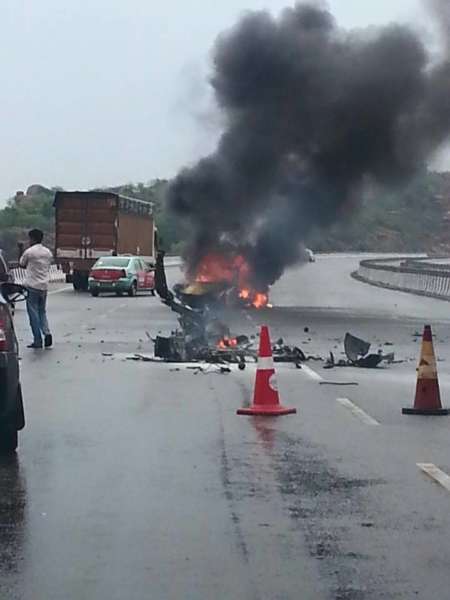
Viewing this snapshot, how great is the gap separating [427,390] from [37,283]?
29.0ft

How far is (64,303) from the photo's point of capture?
3606 centimetres

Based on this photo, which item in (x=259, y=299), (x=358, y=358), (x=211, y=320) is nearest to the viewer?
(x=358, y=358)

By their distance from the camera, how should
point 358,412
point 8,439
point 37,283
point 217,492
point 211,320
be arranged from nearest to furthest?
point 217,492 < point 8,439 < point 358,412 < point 37,283 < point 211,320

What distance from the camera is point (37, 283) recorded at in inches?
796

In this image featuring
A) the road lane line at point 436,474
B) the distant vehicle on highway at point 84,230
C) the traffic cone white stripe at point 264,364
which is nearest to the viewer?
the road lane line at point 436,474

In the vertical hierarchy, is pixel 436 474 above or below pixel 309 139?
below

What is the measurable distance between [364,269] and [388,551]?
6006cm

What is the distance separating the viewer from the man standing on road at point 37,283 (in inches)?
789

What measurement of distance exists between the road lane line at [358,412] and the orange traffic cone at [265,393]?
601 millimetres

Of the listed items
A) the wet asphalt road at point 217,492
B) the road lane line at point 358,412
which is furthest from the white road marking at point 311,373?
the road lane line at point 358,412

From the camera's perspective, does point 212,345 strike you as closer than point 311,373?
No

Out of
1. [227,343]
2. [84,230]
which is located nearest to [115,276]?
[84,230]

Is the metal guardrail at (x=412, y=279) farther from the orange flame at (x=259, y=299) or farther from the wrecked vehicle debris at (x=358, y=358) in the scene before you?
the wrecked vehicle debris at (x=358, y=358)

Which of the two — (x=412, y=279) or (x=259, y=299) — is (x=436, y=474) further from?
(x=412, y=279)
